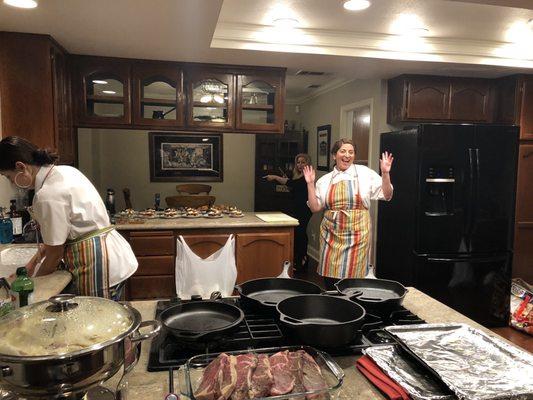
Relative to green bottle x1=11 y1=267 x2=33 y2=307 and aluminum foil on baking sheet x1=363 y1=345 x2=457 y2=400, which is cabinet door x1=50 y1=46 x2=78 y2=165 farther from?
aluminum foil on baking sheet x1=363 y1=345 x2=457 y2=400

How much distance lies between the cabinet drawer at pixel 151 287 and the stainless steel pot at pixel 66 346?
8.19 ft

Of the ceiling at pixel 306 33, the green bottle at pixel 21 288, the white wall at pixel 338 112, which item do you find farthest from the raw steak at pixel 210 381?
the white wall at pixel 338 112

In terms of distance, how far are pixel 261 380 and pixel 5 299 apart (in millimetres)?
1180

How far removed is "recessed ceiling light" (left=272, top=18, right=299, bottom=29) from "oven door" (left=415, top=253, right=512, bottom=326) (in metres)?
2.04

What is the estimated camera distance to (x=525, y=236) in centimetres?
380

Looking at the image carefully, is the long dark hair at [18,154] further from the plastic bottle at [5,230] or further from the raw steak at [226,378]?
the raw steak at [226,378]

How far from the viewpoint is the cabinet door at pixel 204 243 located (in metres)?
3.35

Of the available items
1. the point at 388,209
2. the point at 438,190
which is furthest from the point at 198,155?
the point at 438,190

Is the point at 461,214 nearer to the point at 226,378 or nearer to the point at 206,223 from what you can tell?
the point at 206,223

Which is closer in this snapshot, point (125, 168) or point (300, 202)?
point (300, 202)

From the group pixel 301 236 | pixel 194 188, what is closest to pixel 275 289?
pixel 301 236

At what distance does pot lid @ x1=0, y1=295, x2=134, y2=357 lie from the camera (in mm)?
771

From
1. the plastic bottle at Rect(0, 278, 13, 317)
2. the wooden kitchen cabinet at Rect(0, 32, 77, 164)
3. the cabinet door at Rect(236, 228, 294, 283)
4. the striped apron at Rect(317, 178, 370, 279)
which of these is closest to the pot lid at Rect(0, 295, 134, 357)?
the plastic bottle at Rect(0, 278, 13, 317)

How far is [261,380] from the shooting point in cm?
88
